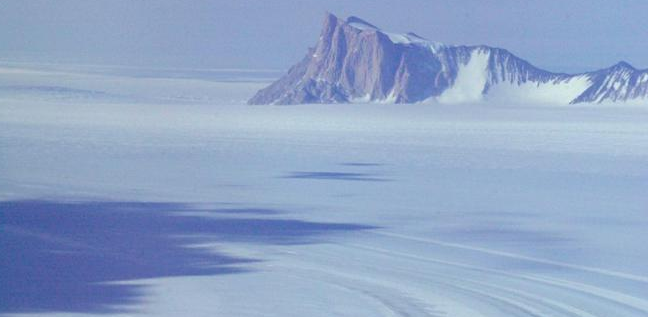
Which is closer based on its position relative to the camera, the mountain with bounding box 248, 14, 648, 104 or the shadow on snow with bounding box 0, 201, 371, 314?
the shadow on snow with bounding box 0, 201, 371, 314

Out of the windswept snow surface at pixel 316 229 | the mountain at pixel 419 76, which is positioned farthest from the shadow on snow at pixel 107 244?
the mountain at pixel 419 76

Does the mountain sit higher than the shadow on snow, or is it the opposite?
the mountain

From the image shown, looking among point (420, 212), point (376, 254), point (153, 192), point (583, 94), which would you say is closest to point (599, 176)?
point (420, 212)

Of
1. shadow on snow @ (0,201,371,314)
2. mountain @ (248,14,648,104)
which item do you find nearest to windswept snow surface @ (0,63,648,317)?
shadow on snow @ (0,201,371,314)

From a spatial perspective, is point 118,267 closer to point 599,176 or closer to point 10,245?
point 10,245

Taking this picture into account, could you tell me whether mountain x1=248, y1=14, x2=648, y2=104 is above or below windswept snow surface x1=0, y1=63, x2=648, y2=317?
above

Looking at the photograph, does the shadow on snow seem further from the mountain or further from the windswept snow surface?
the mountain
